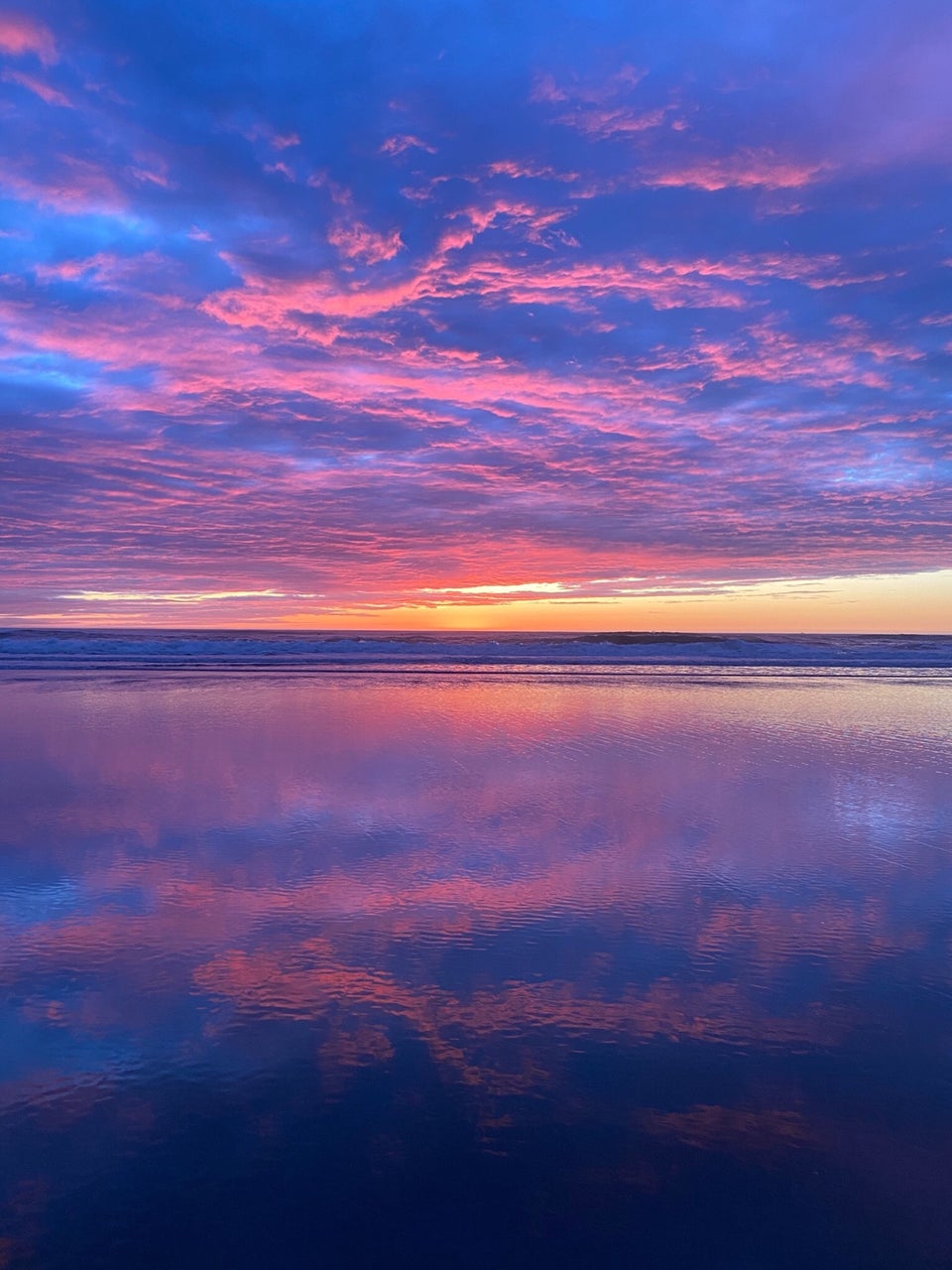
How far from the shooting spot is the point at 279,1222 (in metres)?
2.72

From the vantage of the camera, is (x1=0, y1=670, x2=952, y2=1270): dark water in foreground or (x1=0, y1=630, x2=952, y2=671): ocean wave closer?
(x1=0, y1=670, x2=952, y2=1270): dark water in foreground

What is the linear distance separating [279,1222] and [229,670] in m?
27.2

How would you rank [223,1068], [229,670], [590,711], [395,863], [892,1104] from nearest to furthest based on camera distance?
[892,1104], [223,1068], [395,863], [590,711], [229,670]

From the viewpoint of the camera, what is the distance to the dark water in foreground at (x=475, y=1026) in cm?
274

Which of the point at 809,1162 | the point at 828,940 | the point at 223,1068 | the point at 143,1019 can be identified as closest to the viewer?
the point at 809,1162

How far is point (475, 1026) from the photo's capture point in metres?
3.94

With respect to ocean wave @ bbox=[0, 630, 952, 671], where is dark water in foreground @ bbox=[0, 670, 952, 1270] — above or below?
below

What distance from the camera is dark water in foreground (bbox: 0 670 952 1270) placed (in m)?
2.74

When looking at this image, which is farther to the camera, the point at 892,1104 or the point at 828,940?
the point at 828,940

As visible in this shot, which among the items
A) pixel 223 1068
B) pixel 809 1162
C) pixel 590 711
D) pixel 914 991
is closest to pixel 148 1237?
pixel 223 1068

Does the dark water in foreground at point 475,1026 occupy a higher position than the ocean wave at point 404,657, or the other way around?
the ocean wave at point 404,657

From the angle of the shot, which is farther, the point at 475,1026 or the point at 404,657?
the point at 404,657

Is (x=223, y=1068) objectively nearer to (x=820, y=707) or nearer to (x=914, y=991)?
(x=914, y=991)

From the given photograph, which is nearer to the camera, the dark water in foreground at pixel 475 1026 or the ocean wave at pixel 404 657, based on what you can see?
the dark water in foreground at pixel 475 1026
